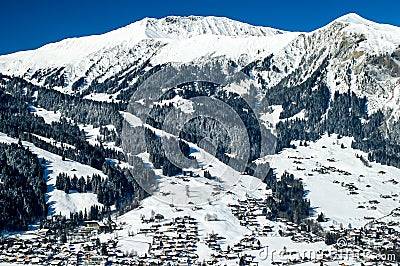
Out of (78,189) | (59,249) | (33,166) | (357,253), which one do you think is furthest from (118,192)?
(357,253)

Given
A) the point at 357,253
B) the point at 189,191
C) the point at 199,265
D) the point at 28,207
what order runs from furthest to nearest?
the point at 189,191 → the point at 28,207 → the point at 357,253 → the point at 199,265

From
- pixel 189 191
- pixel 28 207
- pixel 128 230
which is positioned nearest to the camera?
pixel 128 230

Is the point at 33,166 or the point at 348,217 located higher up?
the point at 33,166

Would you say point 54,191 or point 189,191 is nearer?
point 54,191

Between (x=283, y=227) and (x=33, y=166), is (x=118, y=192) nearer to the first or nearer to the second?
(x=33, y=166)

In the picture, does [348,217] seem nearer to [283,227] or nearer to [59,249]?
[283,227]

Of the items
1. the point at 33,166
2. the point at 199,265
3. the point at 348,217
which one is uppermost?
the point at 33,166

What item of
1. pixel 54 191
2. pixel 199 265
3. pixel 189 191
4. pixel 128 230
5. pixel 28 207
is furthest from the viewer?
pixel 189 191

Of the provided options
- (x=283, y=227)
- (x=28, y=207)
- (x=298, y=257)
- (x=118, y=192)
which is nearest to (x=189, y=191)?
(x=118, y=192)

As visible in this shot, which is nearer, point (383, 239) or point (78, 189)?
point (383, 239)
